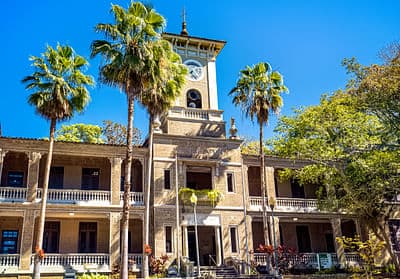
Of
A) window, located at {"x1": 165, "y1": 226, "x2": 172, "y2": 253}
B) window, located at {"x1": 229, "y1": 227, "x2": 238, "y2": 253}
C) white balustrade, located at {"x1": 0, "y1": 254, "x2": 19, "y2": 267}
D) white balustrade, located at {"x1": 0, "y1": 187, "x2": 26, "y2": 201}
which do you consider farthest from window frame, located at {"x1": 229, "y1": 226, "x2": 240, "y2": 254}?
white balustrade, located at {"x1": 0, "y1": 187, "x2": 26, "y2": 201}

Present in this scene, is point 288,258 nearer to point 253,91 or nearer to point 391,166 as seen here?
point 391,166

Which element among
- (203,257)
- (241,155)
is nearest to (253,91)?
(241,155)

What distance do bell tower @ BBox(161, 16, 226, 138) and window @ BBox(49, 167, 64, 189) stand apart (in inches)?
293

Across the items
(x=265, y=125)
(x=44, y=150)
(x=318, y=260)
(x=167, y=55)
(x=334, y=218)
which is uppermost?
(x=167, y=55)

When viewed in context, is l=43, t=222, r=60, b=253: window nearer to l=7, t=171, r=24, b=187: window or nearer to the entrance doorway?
l=7, t=171, r=24, b=187: window

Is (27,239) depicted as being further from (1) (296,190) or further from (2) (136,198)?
(1) (296,190)

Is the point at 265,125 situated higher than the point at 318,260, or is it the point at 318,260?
the point at 265,125

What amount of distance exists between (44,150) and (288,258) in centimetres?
1640

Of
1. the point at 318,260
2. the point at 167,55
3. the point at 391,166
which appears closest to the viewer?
the point at 391,166

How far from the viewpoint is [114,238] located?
2456 cm

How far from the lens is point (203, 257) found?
28328 mm

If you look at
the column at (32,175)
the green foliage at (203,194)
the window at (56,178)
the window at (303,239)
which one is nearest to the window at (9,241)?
the column at (32,175)

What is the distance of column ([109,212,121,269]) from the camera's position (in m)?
24.0

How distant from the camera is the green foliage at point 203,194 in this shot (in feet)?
85.6
